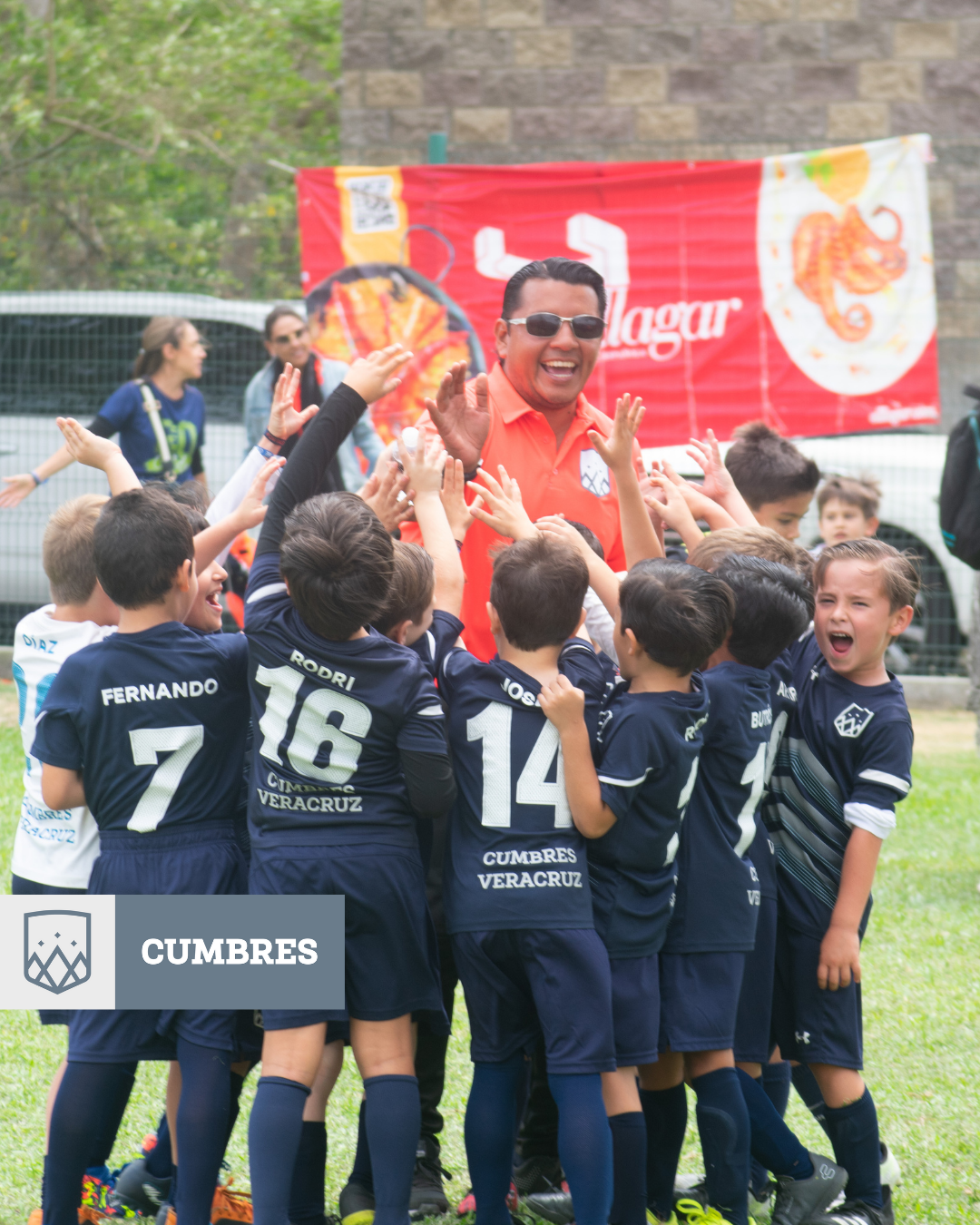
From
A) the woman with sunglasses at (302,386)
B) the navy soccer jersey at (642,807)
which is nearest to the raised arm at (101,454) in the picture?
the navy soccer jersey at (642,807)

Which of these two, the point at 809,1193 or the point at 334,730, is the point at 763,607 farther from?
the point at 809,1193

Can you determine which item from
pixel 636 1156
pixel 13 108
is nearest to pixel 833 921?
pixel 636 1156

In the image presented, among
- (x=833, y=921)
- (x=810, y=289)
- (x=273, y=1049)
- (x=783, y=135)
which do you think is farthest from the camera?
(x=783, y=135)

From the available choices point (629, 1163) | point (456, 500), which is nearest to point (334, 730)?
point (456, 500)

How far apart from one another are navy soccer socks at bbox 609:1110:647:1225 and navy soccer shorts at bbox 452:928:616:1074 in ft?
0.53

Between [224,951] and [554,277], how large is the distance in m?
1.69

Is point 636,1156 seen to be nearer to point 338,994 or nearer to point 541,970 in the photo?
point 541,970

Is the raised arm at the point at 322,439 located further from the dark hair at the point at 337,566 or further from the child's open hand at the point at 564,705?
the child's open hand at the point at 564,705

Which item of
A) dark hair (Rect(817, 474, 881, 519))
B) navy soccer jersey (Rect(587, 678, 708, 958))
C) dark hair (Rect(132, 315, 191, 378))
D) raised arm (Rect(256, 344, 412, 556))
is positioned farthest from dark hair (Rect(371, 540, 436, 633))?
dark hair (Rect(132, 315, 191, 378))

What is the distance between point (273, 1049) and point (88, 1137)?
0.40 meters

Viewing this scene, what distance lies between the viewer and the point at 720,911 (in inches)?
116

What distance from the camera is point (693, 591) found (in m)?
2.84

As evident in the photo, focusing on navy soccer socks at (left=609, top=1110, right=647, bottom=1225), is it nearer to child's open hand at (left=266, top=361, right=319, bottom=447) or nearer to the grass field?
the grass field

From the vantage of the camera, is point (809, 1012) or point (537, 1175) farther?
point (537, 1175)
